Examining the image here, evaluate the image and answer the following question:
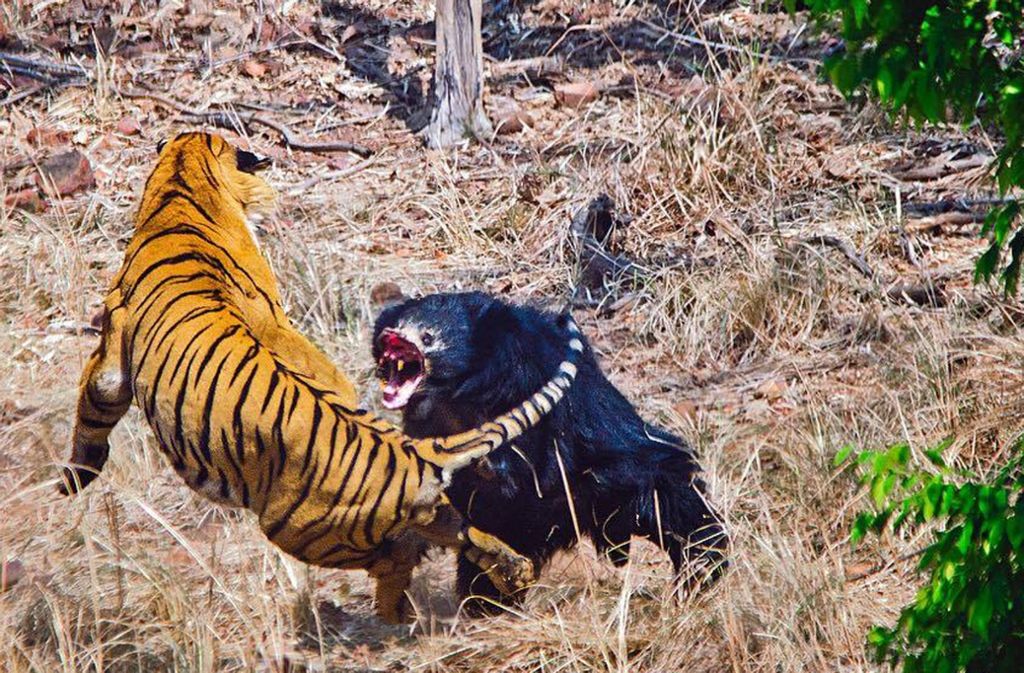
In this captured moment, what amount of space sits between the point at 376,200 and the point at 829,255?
281 centimetres

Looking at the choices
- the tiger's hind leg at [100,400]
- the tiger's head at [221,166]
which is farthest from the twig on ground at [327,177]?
the tiger's hind leg at [100,400]

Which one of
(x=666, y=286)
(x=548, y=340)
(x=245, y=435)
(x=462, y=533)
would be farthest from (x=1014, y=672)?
(x=666, y=286)

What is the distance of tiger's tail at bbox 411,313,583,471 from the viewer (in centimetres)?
384

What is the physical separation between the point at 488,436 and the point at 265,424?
2.11 ft

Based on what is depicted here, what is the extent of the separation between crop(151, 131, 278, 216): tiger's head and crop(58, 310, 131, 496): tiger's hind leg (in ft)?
1.98

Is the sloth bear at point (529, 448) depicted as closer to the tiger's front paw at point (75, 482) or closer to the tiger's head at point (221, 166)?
the tiger's head at point (221, 166)

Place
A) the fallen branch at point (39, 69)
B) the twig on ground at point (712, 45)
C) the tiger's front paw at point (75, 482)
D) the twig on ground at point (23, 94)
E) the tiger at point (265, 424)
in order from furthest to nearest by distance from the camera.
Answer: the fallen branch at point (39, 69), the twig on ground at point (23, 94), the twig on ground at point (712, 45), the tiger's front paw at point (75, 482), the tiger at point (265, 424)

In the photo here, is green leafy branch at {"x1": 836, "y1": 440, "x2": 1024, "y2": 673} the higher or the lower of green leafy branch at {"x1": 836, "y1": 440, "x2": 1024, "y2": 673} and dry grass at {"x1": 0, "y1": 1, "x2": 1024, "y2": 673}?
the higher

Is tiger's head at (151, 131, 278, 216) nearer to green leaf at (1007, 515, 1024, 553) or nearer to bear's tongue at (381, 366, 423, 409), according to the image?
bear's tongue at (381, 366, 423, 409)

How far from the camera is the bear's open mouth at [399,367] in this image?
4586 millimetres

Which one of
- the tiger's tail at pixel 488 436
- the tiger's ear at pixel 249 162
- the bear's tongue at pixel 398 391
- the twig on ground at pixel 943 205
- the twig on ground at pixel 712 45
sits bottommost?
the bear's tongue at pixel 398 391

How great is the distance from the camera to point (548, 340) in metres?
4.73

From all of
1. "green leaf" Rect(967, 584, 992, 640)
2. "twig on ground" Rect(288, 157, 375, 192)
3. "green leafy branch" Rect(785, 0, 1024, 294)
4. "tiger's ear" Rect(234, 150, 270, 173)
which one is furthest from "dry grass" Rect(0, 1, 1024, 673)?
"green leafy branch" Rect(785, 0, 1024, 294)

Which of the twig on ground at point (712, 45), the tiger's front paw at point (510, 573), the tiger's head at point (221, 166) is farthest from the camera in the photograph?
the twig on ground at point (712, 45)
